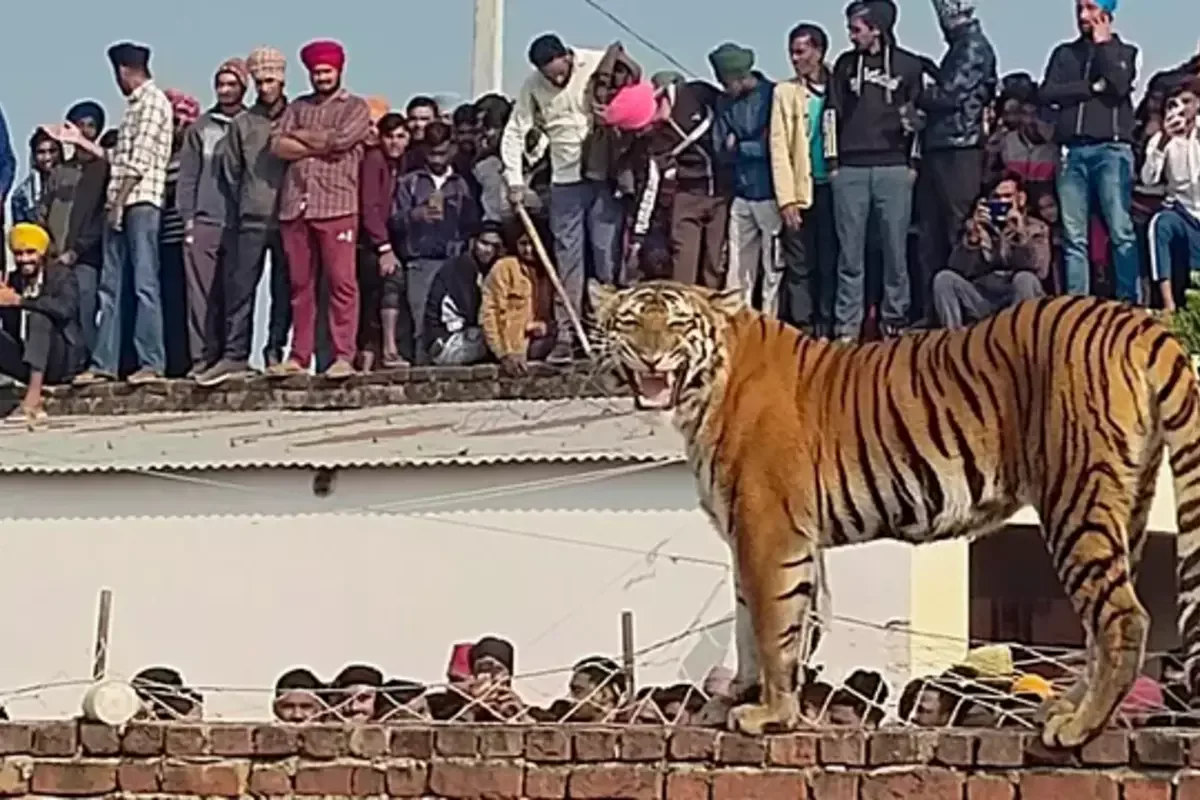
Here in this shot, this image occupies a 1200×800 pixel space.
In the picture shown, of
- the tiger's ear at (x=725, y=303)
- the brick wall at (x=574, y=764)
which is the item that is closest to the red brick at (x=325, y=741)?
the brick wall at (x=574, y=764)

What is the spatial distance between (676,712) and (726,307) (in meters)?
1.29

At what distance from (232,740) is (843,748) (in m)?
1.89

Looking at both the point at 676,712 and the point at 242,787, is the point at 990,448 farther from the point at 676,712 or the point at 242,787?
the point at 242,787

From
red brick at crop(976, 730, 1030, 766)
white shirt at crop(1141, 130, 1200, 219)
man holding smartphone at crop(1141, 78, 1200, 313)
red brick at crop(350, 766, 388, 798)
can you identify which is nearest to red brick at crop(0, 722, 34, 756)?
red brick at crop(350, 766, 388, 798)

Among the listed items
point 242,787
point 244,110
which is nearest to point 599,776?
point 242,787

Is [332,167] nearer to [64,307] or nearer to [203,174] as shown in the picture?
[203,174]

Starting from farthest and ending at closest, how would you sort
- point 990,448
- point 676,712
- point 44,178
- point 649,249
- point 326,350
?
point 44,178, point 326,350, point 649,249, point 676,712, point 990,448

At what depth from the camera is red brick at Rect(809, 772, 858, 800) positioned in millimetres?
7379

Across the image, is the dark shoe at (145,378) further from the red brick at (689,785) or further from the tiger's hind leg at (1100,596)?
the tiger's hind leg at (1100,596)

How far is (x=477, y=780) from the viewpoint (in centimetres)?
770

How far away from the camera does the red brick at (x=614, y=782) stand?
7.55 m

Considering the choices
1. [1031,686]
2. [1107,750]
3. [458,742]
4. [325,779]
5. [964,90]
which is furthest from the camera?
[964,90]

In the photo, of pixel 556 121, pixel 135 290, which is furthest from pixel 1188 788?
pixel 135 290

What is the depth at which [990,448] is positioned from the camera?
24.6 feet
